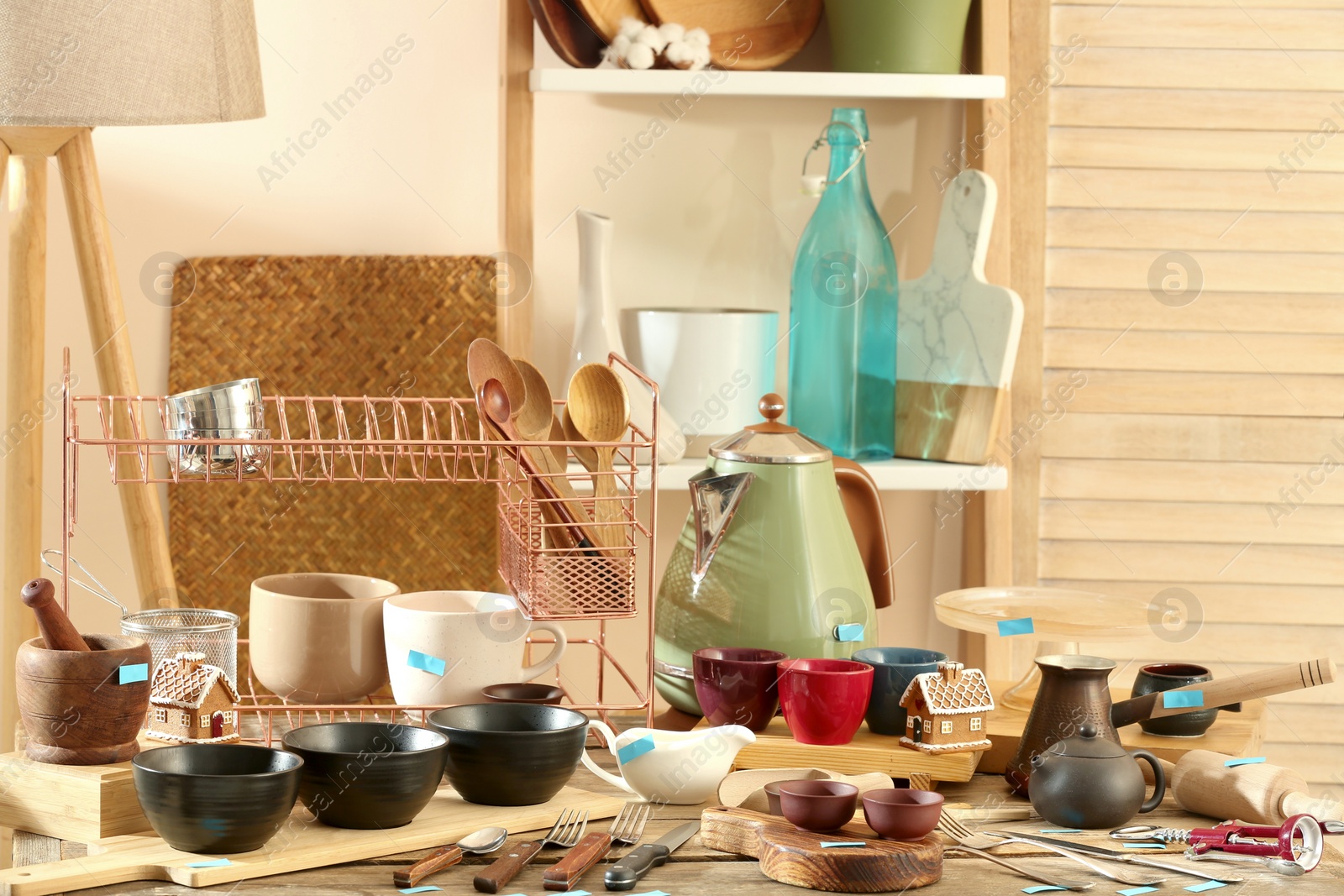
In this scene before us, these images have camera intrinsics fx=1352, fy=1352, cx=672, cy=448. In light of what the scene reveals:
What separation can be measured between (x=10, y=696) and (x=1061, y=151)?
1.38m

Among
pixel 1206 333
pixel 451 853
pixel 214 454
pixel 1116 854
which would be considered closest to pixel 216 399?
pixel 214 454

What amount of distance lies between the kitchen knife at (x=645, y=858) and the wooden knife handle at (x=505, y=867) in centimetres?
6

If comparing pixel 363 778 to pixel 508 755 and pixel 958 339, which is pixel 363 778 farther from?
pixel 958 339

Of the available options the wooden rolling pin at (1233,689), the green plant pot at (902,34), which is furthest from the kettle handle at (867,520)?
the green plant pot at (902,34)

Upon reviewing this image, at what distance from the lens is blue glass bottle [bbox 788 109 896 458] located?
1615mm

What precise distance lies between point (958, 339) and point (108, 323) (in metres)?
0.96

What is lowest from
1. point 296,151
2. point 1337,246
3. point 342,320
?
point 342,320

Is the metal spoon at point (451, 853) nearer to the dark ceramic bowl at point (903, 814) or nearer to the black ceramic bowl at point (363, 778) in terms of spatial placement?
the black ceramic bowl at point (363, 778)

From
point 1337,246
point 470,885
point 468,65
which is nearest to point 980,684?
point 470,885

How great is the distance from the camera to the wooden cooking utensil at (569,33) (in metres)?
1.55

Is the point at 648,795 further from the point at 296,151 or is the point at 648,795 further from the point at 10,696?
the point at 296,151

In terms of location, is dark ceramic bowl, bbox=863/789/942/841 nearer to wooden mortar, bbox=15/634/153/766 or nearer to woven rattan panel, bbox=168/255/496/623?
wooden mortar, bbox=15/634/153/766

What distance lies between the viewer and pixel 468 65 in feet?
5.54

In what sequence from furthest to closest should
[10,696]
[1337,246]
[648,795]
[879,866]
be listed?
[1337,246] < [10,696] < [648,795] < [879,866]
